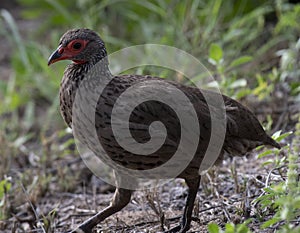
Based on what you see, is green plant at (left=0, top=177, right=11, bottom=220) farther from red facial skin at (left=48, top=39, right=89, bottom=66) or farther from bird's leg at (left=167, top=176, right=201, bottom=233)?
bird's leg at (left=167, top=176, right=201, bottom=233)

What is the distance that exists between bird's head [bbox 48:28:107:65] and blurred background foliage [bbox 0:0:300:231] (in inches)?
61.8

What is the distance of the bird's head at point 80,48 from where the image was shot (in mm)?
3678

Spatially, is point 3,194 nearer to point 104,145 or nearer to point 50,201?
point 50,201

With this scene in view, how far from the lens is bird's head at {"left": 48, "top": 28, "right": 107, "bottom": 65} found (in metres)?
3.68

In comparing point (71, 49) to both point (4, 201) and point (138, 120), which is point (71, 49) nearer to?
A: point (138, 120)

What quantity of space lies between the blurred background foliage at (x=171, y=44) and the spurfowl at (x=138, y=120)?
1.22 meters

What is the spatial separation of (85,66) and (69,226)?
3.82 ft

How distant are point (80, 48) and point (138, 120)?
63 centimetres

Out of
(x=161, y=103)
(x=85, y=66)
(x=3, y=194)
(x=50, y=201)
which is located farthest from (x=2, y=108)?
(x=161, y=103)

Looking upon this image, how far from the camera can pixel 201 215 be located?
12.6 ft

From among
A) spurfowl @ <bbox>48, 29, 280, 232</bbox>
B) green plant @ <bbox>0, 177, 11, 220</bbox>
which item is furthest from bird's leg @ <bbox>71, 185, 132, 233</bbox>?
green plant @ <bbox>0, 177, 11, 220</bbox>

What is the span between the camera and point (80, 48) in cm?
369

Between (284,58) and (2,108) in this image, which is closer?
(284,58)

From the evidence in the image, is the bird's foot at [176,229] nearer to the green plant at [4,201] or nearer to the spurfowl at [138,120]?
the spurfowl at [138,120]
